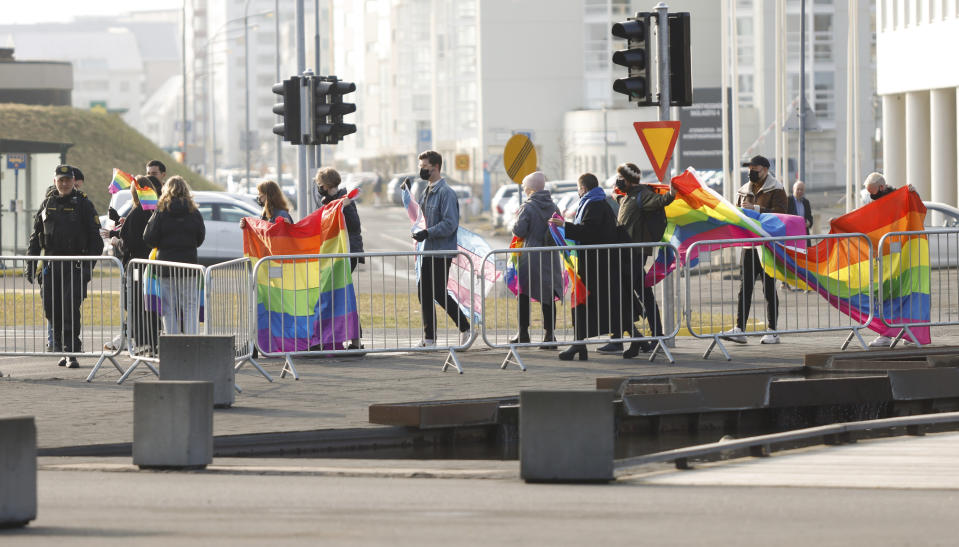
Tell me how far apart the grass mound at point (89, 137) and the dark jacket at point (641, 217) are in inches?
1670

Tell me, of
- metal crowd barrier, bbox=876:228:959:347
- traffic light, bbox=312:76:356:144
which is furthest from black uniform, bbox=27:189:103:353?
metal crowd barrier, bbox=876:228:959:347

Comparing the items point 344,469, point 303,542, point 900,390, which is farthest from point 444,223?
point 303,542

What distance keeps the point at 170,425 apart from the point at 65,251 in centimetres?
623

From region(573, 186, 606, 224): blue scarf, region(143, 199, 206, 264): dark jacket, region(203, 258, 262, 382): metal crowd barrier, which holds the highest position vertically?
region(573, 186, 606, 224): blue scarf

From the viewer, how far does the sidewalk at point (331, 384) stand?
11.2 meters

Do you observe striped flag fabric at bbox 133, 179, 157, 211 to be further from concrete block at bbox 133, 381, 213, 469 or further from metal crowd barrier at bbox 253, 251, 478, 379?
concrete block at bbox 133, 381, 213, 469

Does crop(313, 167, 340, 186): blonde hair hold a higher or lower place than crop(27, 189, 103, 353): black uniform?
higher

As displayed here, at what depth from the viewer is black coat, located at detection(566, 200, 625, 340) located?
1438 cm

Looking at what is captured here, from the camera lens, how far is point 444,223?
15094 millimetres

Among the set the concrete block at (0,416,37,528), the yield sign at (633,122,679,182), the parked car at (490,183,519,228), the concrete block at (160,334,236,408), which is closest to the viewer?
the concrete block at (0,416,37,528)

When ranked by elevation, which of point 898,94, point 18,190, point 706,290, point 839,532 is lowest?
point 839,532

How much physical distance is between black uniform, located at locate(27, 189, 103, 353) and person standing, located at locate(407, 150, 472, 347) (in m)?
3.10

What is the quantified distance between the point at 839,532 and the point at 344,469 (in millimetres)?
3282

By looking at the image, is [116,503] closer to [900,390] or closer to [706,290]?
[900,390]
